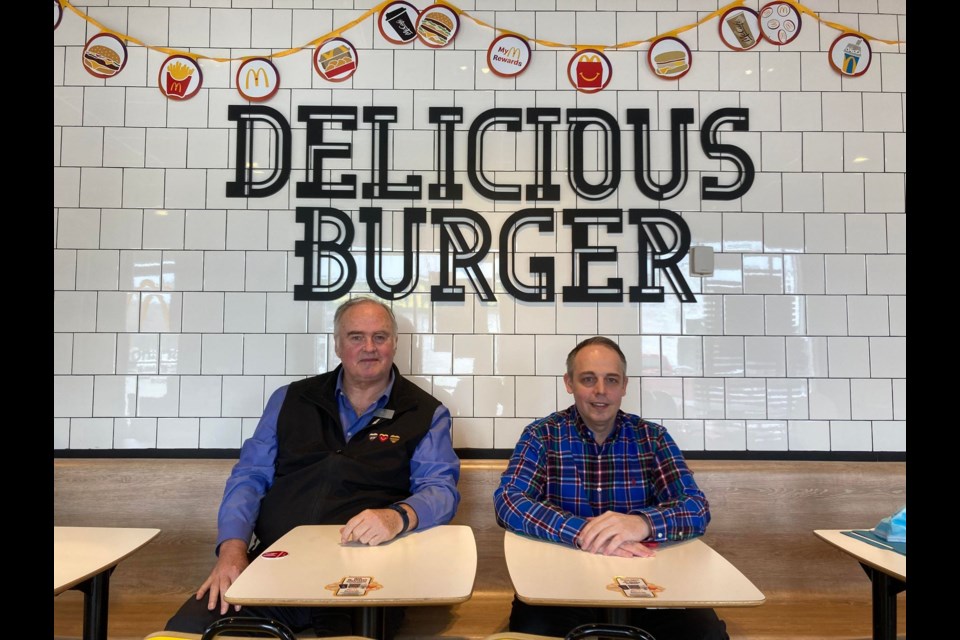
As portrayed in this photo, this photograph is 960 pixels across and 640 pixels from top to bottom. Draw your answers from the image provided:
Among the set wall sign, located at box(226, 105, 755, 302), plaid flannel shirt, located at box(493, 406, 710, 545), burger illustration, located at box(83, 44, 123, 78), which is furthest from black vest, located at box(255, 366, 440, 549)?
burger illustration, located at box(83, 44, 123, 78)

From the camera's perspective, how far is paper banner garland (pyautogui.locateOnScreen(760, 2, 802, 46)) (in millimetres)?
3059

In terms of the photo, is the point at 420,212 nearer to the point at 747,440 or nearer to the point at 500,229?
the point at 500,229

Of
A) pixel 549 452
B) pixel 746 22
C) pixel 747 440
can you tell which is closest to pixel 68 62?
pixel 549 452

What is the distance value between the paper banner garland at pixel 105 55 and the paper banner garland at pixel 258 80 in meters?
0.60

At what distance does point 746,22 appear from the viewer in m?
3.06

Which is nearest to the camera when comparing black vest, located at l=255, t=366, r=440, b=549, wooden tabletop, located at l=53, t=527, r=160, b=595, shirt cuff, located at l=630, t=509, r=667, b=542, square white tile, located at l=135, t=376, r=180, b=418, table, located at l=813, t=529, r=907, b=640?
wooden tabletop, located at l=53, t=527, r=160, b=595

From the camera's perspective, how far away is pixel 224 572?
2016mm

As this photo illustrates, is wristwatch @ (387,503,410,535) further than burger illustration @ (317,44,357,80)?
No

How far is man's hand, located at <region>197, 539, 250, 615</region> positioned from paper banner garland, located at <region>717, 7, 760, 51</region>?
309 cm

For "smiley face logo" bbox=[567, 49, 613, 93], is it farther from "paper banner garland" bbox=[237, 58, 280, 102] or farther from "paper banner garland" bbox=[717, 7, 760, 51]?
"paper banner garland" bbox=[237, 58, 280, 102]

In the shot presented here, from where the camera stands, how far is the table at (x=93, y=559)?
1711 mm

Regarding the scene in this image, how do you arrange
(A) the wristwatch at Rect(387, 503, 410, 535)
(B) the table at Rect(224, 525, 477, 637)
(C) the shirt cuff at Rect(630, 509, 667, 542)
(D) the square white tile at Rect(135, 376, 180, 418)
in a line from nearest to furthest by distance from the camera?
(B) the table at Rect(224, 525, 477, 637) < (C) the shirt cuff at Rect(630, 509, 667, 542) < (A) the wristwatch at Rect(387, 503, 410, 535) < (D) the square white tile at Rect(135, 376, 180, 418)

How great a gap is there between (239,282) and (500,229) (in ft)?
4.20

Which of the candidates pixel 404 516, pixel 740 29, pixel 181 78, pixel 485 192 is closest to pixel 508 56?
pixel 485 192
